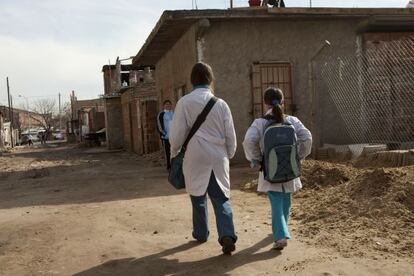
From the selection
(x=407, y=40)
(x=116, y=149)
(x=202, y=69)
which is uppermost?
(x=407, y=40)

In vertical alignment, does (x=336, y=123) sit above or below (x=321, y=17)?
below

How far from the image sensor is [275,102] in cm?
495

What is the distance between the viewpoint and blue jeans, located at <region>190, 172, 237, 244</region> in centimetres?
471

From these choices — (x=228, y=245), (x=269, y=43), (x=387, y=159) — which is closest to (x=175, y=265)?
(x=228, y=245)

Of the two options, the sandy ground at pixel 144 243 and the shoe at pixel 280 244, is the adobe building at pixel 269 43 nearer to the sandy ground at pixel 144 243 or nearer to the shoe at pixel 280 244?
the sandy ground at pixel 144 243

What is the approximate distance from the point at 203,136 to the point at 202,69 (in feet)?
2.09

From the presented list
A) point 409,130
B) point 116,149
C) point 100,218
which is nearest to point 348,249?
point 100,218

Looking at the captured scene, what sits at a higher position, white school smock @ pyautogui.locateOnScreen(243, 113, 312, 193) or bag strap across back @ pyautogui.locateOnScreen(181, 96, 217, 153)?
bag strap across back @ pyautogui.locateOnScreen(181, 96, 217, 153)

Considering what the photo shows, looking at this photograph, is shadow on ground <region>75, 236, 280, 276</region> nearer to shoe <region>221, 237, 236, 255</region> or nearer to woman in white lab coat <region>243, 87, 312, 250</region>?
shoe <region>221, 237, 236, 255</region>

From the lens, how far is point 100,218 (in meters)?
6.71

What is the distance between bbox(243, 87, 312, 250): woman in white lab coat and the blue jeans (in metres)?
0.38

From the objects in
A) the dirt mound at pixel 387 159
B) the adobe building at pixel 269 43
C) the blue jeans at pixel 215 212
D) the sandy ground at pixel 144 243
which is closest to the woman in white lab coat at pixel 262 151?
the sandy ground at pixel 144 243

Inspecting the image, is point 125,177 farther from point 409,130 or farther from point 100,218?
point 409,130

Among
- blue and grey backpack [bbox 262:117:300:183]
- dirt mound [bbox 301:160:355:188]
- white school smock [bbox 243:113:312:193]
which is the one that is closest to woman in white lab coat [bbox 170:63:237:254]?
white school smock [bbox 243:113:312:193]
